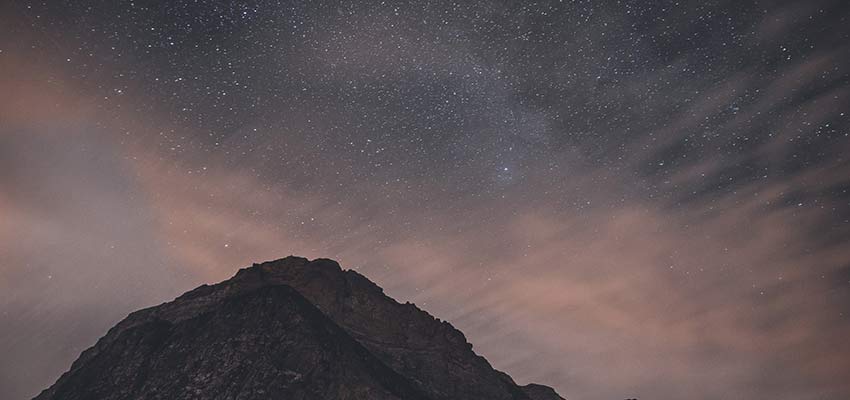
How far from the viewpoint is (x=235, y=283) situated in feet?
281

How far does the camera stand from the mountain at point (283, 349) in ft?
203

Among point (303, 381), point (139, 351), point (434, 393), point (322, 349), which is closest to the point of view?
point (303, 381)

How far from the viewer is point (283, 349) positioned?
216ft

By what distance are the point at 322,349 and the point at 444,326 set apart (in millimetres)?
39649

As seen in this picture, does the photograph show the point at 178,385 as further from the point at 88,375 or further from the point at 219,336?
the point at 88,375

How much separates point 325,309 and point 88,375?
35013 millimetres

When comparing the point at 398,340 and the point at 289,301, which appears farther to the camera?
the point at 398,340

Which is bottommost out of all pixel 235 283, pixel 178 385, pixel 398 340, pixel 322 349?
pixel 178 385

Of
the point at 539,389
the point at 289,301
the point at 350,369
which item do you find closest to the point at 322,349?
the point at 350,369

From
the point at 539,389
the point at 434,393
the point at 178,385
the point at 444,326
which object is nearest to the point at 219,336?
the point at 178,385

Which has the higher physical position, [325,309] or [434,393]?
[325,309]

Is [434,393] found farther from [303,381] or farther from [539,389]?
[539,389]

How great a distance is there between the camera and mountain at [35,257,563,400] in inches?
2436

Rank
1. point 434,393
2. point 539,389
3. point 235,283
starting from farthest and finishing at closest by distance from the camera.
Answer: point 539,389 < point 235,283 < point 434,393
